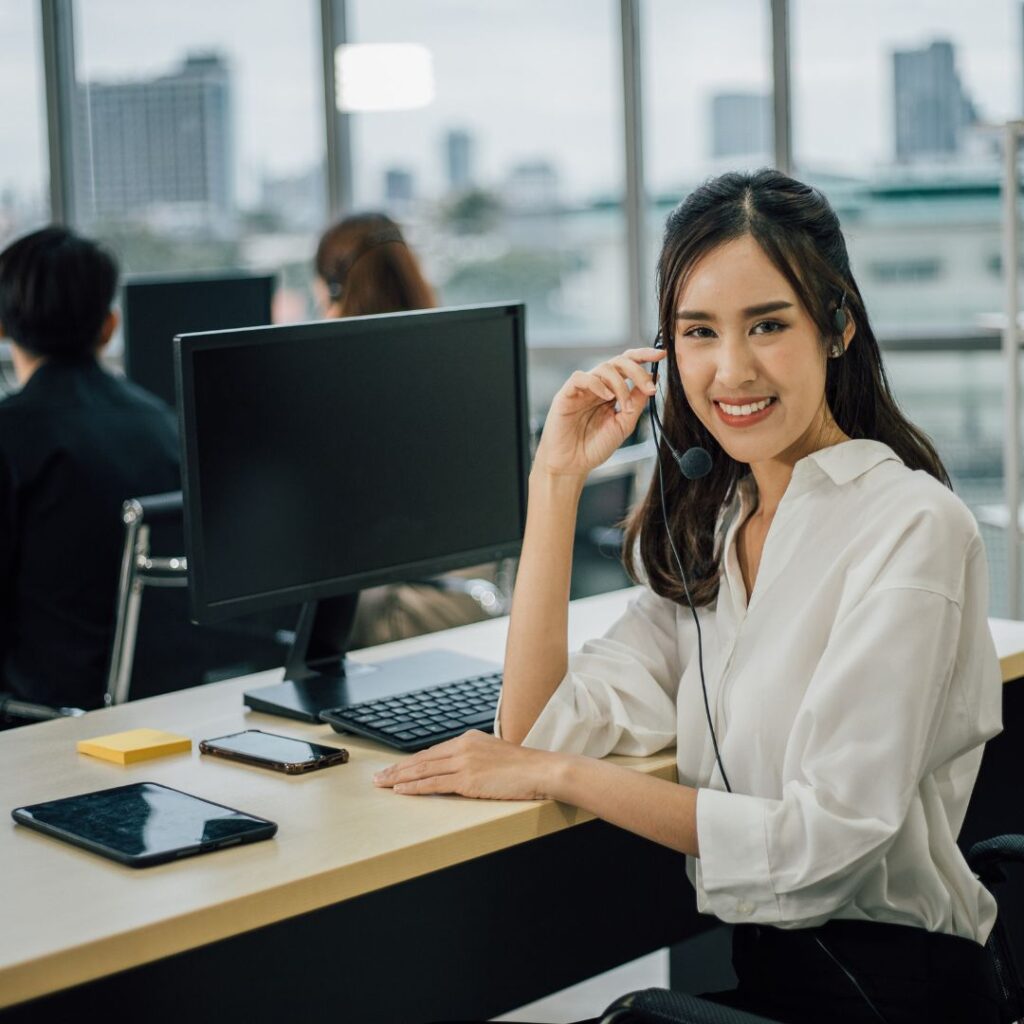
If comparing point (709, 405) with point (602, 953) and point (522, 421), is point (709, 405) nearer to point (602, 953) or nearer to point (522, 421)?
point (522, 421)

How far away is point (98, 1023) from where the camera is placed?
1.69 metres

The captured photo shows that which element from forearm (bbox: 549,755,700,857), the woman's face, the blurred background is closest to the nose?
the woman's face

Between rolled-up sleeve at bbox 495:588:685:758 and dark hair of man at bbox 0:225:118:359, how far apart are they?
61.8 inches

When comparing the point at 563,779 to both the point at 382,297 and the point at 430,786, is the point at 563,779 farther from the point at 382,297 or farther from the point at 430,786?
the point at 382,297

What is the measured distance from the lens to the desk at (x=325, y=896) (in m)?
1.32

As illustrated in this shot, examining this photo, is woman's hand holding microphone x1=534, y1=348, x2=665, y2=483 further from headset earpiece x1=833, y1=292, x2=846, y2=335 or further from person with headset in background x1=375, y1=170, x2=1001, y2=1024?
headset earpiece x1=833, y1=292, x2=846, y2=335

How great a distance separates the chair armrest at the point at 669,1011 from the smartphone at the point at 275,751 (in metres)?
0.50

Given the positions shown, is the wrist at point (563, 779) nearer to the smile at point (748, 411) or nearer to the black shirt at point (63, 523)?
the smile at point (748, 411)

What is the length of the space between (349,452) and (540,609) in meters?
0.37

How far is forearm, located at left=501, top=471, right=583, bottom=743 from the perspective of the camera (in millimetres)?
1750

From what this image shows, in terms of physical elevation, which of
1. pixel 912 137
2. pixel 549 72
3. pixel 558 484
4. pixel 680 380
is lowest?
pixel 558 484

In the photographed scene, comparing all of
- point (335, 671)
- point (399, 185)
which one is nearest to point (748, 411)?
point (335, 671)

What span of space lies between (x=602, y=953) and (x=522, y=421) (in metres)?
0.80

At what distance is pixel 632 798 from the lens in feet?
5.08
